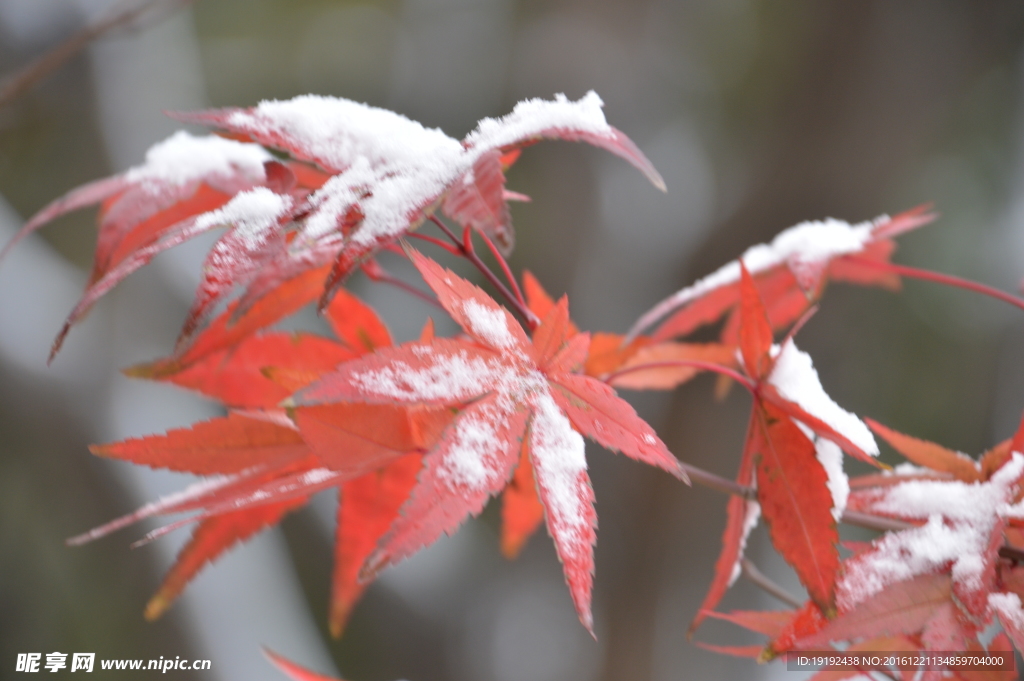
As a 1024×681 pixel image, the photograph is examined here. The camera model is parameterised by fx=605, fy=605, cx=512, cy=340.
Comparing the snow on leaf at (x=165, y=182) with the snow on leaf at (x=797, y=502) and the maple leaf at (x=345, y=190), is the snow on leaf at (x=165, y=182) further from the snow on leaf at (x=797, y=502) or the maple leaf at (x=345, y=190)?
the snow on leaf at (x=797, y=502)

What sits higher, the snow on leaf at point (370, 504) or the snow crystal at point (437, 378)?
the snow crystal at point (437, 378)

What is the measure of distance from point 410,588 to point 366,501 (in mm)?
1012

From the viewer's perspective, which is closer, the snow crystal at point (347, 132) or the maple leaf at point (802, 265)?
the snow crystal at point (347, 132)

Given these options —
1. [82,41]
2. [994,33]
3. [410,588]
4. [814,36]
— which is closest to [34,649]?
[410,588]

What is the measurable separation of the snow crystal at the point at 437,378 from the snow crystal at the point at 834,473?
0.52 feet

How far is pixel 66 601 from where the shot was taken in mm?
1184

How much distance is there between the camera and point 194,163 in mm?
343

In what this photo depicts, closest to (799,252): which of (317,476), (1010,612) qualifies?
(1010,612)

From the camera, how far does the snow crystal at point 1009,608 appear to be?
0.87ft

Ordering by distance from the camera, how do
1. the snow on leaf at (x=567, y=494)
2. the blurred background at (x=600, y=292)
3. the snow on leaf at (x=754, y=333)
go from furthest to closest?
the blurred background at (x=600, y=292) < the snow on leaf at (x=754, y=333) < the snow on leaf at (x=567, y=494)

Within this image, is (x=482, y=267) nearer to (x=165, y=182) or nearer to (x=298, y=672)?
(x=165, y=182)

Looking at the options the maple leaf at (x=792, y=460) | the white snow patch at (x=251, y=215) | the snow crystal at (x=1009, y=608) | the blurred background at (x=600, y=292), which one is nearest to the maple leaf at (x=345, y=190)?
the white snow patch at (x=251, y=215)

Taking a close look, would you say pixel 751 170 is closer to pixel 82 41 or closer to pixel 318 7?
pixel 82 41

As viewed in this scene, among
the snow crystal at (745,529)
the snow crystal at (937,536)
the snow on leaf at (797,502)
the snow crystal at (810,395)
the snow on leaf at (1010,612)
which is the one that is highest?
the snow crystal at (810,395)
